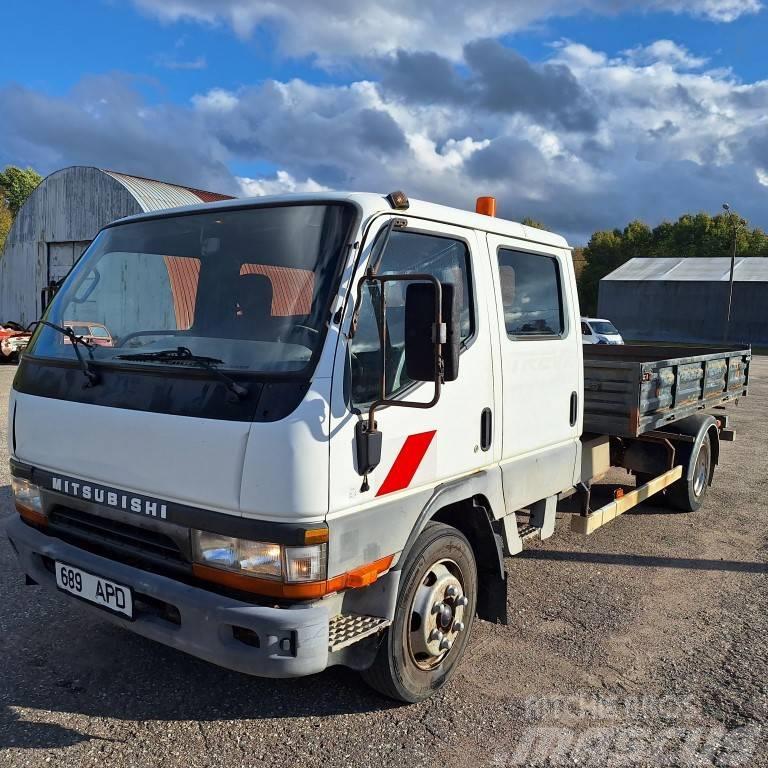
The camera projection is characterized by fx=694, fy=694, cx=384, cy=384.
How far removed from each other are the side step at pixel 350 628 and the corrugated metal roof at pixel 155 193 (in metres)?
19.0

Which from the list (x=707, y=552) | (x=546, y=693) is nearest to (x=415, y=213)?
(x=546, y=693)

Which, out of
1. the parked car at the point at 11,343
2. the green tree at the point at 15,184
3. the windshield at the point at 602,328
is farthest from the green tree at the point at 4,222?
the windshield at the point at 602,328

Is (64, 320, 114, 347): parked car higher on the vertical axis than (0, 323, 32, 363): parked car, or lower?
higher

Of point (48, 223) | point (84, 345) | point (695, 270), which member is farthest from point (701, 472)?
point (695, 270)

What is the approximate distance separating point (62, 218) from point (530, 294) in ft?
73.2

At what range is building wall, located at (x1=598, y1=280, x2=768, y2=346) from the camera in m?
42.2

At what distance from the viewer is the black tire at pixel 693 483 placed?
20.8 ft

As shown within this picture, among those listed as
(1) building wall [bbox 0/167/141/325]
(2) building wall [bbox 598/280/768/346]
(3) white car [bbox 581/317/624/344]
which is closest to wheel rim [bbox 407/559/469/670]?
(1) building wall [bbox 0/167/141/325]

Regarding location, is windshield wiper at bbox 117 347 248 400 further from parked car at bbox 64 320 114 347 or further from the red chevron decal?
the red chevron decal

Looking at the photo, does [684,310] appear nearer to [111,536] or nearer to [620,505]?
[620,505]

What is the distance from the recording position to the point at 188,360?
9.29ft

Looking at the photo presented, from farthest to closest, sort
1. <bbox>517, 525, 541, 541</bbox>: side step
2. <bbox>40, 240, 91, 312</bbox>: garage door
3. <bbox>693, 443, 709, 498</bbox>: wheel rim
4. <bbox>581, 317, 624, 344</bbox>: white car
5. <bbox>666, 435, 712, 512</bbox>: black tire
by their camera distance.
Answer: <bbox>581, 317, 624, 344</bbox>: white car → <bbox>40, 240, 91, 312</bbox>: garage door → <bbox>693, 443, 709, 498</bbox>: wheel rim → <bbox>666, 435, 712, 512</bbox>: black tire → <bbox>517, 525, 541, 541</bbox>: side step

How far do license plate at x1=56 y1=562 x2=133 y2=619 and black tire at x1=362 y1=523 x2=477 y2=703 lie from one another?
1082mm

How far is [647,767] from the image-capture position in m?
2.88
